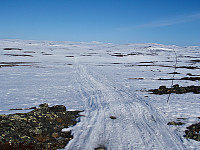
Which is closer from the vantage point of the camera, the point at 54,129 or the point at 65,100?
the point at 54,129

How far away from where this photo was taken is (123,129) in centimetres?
905

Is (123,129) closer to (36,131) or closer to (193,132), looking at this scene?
(193,132)

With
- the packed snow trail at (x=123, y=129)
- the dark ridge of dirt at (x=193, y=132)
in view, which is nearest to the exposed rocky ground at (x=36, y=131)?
the packed snow trail at (x=123, y=129)

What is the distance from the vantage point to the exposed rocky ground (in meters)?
7.37

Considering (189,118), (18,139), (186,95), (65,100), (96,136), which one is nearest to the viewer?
(18,139)

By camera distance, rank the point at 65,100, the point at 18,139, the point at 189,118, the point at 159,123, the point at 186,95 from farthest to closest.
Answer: the point at 186,95 → the point at 65,100 → the point at 189,118 → the point at 159,123 → the point at 18,139

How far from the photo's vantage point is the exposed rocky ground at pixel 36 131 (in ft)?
24.2

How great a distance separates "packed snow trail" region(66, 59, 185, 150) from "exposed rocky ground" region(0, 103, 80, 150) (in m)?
0.71

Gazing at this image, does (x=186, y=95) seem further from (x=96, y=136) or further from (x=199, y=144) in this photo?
(x=96, y=136)

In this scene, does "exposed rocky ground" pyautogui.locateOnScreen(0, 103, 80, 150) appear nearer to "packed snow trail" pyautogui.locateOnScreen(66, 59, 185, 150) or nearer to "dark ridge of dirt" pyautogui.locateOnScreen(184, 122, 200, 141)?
"packed snow trail" pyautogui.locateOnScreen(66, 59, 185, 150)

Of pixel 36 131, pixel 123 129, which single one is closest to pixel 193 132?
pixel 123 129

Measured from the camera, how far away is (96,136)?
8.23 m

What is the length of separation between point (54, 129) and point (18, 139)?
6.45 ft

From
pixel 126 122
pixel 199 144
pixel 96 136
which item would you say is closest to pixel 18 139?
pixel 96 136
